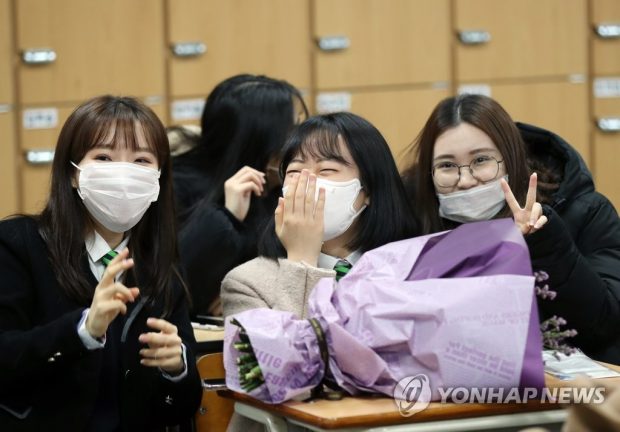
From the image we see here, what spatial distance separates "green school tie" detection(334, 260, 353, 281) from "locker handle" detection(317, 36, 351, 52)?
273 cm

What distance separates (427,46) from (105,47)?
1.82 meters

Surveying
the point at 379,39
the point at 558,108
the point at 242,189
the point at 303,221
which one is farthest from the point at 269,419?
the point at 558,108

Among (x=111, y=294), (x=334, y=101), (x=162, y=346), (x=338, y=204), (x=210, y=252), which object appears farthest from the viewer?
(x=334, y=101)

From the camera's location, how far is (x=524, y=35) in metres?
4.78

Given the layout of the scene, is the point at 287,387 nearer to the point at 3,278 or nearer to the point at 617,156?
the point at 3,278

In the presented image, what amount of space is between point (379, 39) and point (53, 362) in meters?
3.38

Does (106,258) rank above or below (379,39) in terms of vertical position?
below

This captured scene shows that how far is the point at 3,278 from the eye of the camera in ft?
6.39

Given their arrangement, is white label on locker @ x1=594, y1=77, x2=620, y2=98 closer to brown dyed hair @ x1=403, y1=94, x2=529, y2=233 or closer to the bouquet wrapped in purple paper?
brown dyed hair @ x1=403, y1=94, x2=529, y2=233

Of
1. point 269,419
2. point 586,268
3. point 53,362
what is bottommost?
point 269,419

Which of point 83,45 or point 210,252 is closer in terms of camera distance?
point 210,252

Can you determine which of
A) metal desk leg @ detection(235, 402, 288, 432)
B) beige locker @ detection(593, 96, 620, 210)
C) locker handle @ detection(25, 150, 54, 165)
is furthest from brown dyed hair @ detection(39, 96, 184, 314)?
beige locker @ detection(593, 96, 620, 210)

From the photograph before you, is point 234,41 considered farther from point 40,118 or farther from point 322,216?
point 322,216

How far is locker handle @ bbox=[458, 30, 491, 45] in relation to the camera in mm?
4773
